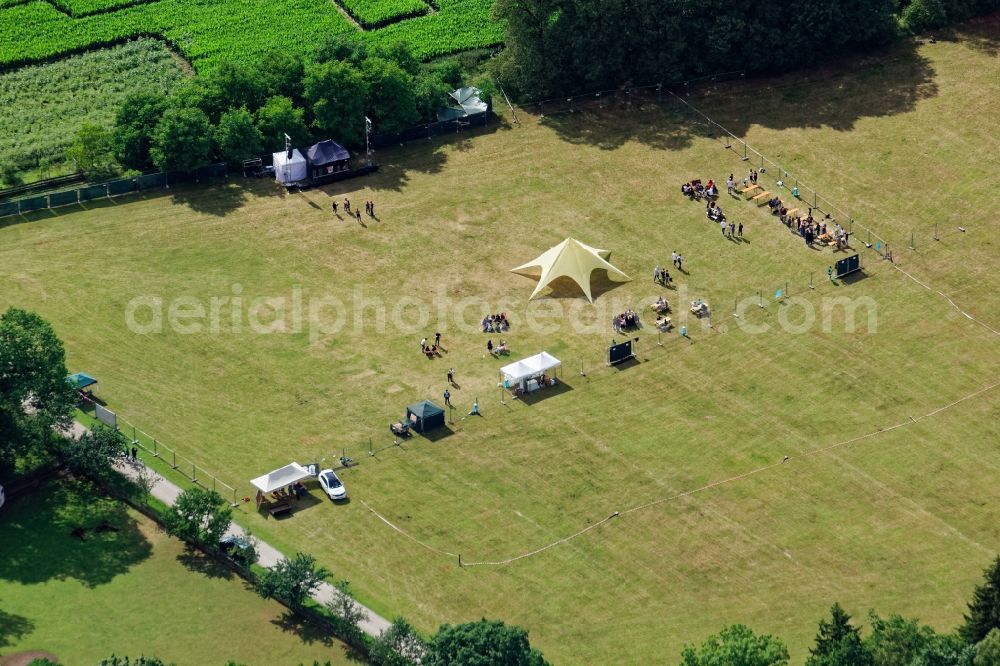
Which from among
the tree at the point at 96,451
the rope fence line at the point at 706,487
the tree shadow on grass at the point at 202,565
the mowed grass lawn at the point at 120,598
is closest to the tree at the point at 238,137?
the tree at the point at 96,451

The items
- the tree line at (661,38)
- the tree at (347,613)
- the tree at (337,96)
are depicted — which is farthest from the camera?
the tree line at (661,38)

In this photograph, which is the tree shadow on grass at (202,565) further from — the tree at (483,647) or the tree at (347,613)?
the tree at (483,647)

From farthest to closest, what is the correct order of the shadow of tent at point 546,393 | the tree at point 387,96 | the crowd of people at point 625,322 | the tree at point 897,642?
the tree at point 387,96 → the crowd of people at point 625,322 → the shadow of tent at point 546,393 → the tree at point 897,642

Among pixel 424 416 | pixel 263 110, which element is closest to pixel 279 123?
pixel 263 110

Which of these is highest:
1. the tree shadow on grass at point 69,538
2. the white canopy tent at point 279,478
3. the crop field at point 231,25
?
the crop field at point 231,25

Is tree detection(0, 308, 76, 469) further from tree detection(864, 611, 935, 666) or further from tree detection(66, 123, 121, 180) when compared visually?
tree detection(864, 611, 935, 666)

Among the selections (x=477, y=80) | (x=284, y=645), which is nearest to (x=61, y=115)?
(x=477, y=80)

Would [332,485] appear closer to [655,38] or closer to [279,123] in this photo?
[279,123]
